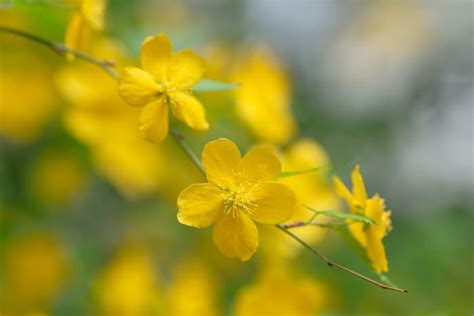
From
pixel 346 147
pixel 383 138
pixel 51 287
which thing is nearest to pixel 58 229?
pixel 51 287

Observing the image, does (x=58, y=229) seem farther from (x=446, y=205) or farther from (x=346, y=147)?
(x=446, y=205)

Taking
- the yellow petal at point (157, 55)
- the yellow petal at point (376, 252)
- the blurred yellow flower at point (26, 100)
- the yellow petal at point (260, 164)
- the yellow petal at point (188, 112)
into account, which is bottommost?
the blurred yellow flower at point (26, 100)

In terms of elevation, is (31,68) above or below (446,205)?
above

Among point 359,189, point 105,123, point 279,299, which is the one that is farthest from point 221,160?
point 105,123

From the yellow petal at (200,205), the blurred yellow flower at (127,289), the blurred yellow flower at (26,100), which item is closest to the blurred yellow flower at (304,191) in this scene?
the blurred yellow flower at (127,289)

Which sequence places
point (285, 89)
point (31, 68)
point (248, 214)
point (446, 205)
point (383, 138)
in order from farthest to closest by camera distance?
point (383, 138), point (446, 205), point (31, 68), point (285, 89), point (248, 214)

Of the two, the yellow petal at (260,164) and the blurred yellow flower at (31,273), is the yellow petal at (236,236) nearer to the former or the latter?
the yellow petal at (260,164)

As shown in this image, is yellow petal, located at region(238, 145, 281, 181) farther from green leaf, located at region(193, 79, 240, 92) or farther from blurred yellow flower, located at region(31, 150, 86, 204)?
blurred yellow flower, located at region(31, 150, 86, 204)
